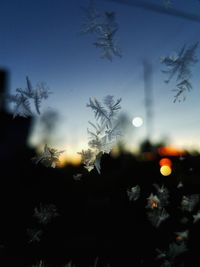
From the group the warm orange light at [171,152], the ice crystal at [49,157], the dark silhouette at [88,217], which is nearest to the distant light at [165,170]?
the dark silhouette at [88,217]

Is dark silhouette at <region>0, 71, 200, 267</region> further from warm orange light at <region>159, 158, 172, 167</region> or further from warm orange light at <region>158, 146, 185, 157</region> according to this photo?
warm orange light at <region>158, 146, 185, 157</region>

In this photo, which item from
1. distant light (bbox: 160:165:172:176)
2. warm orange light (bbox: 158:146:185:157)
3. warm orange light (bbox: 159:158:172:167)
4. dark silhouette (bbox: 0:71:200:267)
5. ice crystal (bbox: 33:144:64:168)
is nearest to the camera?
ice crystal (bbox: 33:144:64:168)

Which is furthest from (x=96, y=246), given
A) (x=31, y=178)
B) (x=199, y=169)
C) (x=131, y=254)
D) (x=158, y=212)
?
(x=199, y=169)

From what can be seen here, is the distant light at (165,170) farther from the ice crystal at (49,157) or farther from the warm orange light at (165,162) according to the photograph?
the ice crystal at (49,157)

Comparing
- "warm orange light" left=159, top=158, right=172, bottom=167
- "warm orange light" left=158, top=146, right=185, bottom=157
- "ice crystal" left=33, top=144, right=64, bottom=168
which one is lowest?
"ice crystal" left=33, top=144, right=64, bottom=168

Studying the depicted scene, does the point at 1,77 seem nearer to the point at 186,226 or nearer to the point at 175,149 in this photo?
the point at 175,149

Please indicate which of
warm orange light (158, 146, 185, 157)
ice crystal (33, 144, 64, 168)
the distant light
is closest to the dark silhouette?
the distant light

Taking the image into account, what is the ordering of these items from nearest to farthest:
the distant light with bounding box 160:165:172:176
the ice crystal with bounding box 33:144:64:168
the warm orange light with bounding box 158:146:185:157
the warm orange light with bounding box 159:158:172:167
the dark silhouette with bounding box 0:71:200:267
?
1. the ice crystal with bounding box 33:144:64:168
2. the dark silhouette with bounding box 0:71:200:267
3. the distant light with bounding box 160:165:172:176
4. the warm orange light with bounding box 159:158:172:167
5. the warm orange light with bounding box 158:146:185:157

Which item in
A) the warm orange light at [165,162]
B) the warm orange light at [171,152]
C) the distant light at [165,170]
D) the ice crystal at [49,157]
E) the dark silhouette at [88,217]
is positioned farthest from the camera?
the warm orange light at [171,152]
